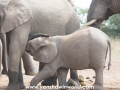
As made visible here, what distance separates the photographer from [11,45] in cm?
518

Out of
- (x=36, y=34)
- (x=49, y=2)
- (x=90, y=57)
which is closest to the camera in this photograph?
(x=90, y=57)

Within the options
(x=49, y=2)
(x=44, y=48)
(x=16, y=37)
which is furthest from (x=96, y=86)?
(x=49, y=2)

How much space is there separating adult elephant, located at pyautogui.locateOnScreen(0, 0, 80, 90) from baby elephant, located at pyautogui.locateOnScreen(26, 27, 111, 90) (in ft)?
0.61

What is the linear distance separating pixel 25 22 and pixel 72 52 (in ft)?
2.45

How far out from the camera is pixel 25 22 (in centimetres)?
529

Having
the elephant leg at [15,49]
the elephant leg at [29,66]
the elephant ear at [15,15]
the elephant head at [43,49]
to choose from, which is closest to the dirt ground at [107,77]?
the elephant leg at [29,66]

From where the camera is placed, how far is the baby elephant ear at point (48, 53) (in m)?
5.12

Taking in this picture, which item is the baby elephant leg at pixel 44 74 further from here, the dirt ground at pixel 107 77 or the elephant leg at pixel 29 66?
the elephant leg at pixel 29 66

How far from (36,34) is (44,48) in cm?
32

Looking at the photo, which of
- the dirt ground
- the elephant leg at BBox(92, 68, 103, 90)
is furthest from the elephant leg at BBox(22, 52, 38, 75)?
the elephant leg at BBox(92, 68, 103, 90)

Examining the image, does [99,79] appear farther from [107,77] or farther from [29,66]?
[107,77]

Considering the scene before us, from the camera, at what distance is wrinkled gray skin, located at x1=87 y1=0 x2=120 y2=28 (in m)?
6.24

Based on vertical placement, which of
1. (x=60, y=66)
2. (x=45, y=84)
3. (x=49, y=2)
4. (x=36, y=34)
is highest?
(x=49, y=2)

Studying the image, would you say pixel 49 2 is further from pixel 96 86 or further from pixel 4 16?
pixel 96 86
